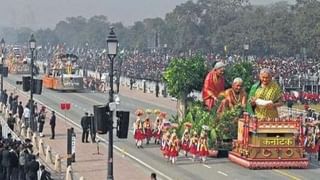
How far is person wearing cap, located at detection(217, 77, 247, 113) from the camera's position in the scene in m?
35.6

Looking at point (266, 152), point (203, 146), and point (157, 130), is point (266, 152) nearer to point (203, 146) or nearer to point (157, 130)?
point (203, 146)

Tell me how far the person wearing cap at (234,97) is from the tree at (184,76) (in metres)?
3.82

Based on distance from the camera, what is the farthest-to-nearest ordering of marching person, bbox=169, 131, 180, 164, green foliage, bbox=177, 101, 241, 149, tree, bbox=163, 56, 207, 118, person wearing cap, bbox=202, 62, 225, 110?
tree, bbox=163, 56, 207, 118 → person wearing cap, bbox=202, 62, 225, 110 → green foliage, bbox=177, 101, 241, 149 → marching person, bbox=169, 131, 180, 164

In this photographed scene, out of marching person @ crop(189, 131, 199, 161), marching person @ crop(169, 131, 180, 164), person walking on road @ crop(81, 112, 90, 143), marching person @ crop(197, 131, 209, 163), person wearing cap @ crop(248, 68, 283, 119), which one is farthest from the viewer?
person walking on road @ crop(81, 112, 90, 143)

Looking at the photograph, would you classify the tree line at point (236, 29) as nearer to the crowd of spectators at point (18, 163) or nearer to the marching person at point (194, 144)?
the marching person at point (194, 144)

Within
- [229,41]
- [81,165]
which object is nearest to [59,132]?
[81,165]

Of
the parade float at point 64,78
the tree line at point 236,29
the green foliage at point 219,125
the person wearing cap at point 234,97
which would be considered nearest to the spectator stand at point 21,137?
the green foliage at point 219,125

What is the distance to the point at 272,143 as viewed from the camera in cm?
3297

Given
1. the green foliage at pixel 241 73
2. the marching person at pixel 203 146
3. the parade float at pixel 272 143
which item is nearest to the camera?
the parade float at pixel 272 143

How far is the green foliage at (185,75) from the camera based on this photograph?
39438 millimetres

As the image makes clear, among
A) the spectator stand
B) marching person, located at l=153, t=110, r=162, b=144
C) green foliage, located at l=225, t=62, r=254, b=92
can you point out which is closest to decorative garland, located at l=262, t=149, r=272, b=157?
green foliage, located at l=225, t=62, r=254, b=92

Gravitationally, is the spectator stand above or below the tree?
below

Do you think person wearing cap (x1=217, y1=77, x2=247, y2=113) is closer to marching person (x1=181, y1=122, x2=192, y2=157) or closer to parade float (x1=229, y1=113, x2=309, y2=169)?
marching person (x1=181, y1=122, x2=192, y2=157)

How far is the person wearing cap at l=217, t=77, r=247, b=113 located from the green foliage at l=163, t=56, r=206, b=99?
3815 millimetres
